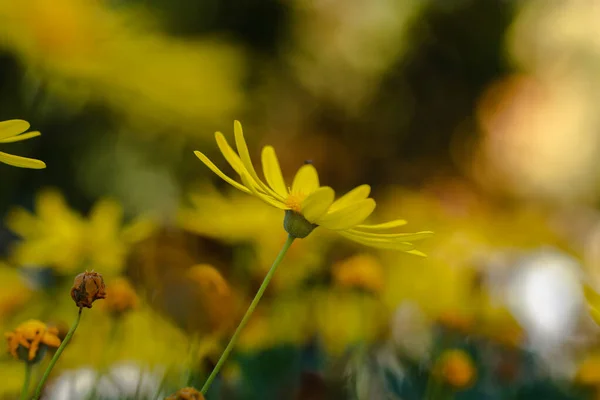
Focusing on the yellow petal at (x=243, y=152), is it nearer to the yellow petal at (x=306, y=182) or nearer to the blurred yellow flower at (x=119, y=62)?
the yellow petal at (x=306, y=182)

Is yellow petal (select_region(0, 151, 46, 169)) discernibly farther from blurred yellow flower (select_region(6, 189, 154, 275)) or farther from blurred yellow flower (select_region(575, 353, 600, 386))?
blurred yellow flower (select_region(575, 353, 600, 386))

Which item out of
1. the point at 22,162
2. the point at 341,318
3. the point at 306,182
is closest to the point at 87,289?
the point at 22,162

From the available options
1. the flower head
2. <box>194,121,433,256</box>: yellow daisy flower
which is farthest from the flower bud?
the flower head

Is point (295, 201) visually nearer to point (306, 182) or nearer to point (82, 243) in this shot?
point (306, 182)

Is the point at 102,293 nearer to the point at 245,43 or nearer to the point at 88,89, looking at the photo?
the point at 88,89

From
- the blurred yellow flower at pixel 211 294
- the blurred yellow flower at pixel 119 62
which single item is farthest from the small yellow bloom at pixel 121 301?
the blurred yellow flower at pixel 119 62
